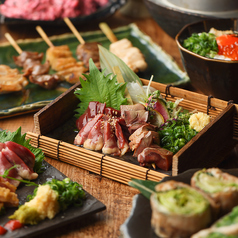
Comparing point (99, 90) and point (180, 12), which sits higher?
point (180, 12)

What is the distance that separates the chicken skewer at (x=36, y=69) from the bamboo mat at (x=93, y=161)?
Answer: 1.26 m

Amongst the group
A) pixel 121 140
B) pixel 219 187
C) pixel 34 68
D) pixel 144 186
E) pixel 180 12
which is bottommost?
pixel 34 68

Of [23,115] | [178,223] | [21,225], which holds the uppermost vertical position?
[178,223]

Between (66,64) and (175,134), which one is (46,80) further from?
(175,134)

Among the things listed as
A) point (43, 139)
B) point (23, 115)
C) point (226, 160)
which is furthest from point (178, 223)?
point (23, 115)

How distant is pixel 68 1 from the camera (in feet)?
21.4

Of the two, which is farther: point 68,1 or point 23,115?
point 68,1

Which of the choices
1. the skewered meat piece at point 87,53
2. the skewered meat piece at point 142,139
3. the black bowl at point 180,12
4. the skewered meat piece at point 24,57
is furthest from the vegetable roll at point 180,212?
the skewered meat piece at point 24,57

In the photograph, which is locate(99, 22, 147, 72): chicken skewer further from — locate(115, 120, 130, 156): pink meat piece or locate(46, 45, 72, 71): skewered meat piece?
locate(115, 120, 130, 156): pink meat piece

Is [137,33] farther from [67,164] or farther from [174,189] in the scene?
[174,189]

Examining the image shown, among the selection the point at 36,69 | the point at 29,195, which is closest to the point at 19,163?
the point at 29,195

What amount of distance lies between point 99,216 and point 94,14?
4620mm

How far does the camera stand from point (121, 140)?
3.29 metres

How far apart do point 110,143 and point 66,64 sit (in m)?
2.19
